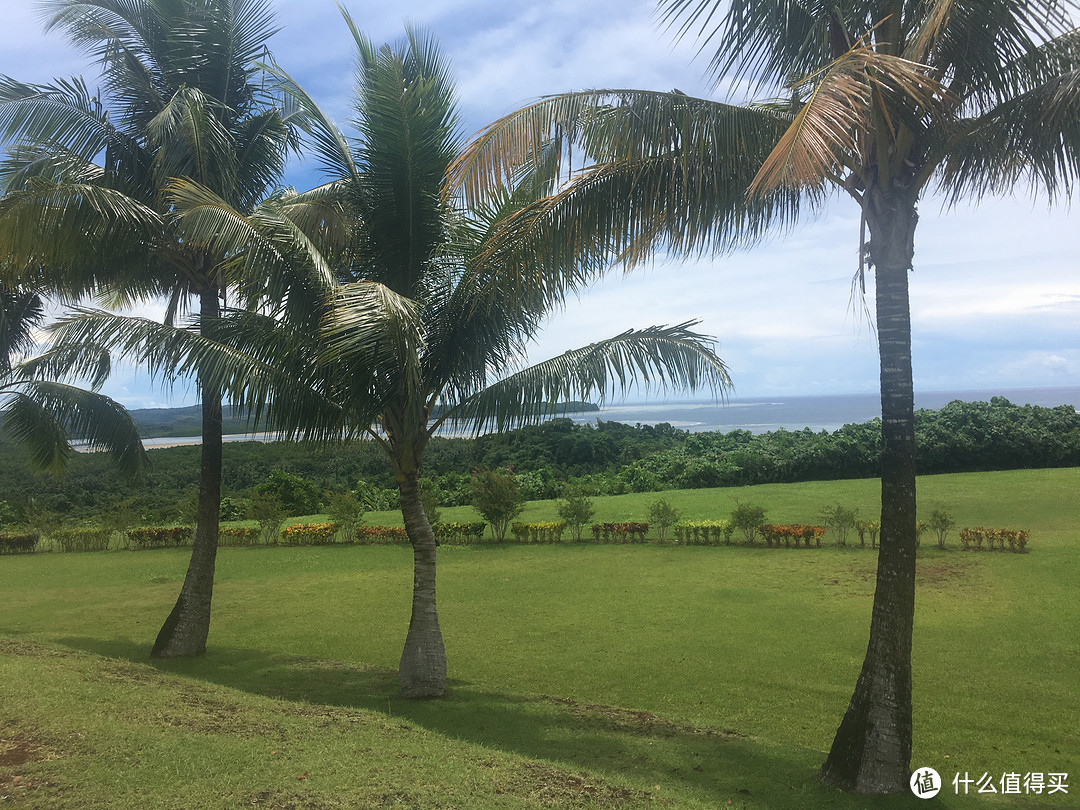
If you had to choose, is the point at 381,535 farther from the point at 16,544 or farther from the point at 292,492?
the point at 16,544

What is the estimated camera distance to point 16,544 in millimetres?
19547

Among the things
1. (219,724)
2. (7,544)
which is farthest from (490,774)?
(7,544)

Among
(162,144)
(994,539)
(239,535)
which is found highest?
(162,144)

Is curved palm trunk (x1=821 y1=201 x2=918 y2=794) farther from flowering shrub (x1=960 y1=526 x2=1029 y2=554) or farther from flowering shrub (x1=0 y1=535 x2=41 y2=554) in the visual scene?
flowering shrub (x1=0 y1=535 x2=41 y2=554)

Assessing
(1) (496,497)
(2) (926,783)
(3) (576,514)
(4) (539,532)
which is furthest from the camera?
(4) (539,532)

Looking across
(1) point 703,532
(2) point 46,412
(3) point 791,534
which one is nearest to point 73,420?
(2) point 46,412

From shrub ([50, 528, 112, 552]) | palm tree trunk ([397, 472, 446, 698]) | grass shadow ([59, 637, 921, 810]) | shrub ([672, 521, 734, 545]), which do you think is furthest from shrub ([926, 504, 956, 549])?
shrub ([50, 528, 112, 552])

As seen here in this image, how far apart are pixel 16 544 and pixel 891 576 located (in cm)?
2196

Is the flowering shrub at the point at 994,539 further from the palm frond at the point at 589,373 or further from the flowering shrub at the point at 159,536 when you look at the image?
the flowering shrub at the point at 159,536

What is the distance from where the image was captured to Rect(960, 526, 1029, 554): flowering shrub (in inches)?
516

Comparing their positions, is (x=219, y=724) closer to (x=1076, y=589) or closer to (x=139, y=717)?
(x=139, y=717)

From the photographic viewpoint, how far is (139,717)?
5.23m

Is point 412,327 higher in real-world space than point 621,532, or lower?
higher

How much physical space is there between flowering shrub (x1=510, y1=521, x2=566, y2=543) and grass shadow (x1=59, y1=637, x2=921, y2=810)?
29.2 ft
